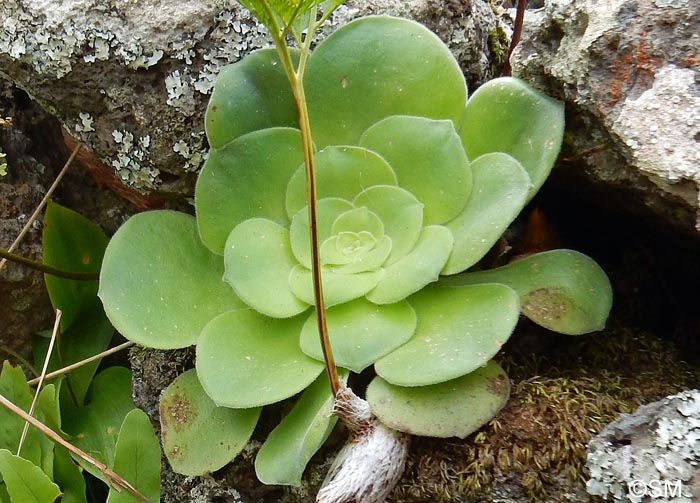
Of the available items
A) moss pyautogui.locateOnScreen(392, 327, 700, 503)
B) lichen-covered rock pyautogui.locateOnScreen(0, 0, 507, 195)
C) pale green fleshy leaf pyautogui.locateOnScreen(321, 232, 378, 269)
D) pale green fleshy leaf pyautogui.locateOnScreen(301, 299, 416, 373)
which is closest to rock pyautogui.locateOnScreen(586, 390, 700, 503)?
moss pyautogui.locateOnScreen(392, 327, 700, 503)

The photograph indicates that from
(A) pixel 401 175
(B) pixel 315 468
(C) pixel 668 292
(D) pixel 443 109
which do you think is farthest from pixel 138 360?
(C) pixel 668 292

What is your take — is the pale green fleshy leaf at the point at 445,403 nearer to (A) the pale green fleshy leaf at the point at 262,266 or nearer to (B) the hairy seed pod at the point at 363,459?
(B) the hairy seed pod at the point at 363,459

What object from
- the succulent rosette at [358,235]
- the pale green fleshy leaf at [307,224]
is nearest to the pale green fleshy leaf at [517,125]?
the succulent rosette at [358,235]

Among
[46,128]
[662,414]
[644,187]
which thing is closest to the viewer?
[662,414]

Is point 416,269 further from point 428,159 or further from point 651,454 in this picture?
point 651,454

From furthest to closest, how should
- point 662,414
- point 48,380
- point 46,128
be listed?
point 46,128
point 48,380
point 662,414

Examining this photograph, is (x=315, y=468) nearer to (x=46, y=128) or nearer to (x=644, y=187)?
(x=644, y=187)
